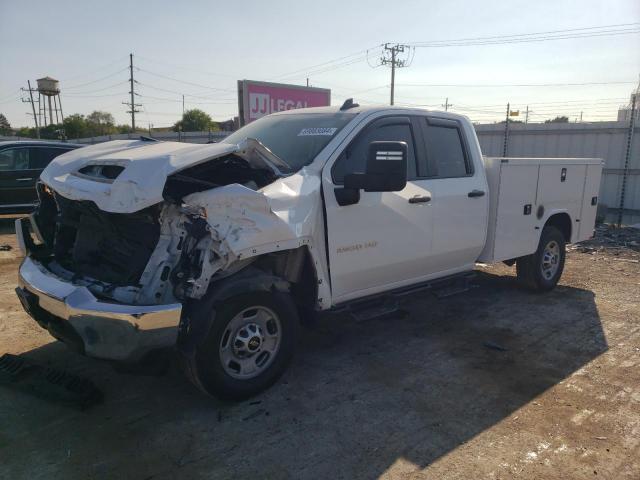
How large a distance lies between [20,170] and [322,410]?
992 centimetres

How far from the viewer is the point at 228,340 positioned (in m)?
3.49

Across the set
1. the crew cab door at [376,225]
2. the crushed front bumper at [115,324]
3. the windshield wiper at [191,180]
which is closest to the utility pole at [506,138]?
the crew cab door at [376,225]

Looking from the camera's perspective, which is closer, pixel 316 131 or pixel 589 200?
pixel 316 131

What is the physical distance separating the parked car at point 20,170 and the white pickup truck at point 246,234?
7592 millimetres

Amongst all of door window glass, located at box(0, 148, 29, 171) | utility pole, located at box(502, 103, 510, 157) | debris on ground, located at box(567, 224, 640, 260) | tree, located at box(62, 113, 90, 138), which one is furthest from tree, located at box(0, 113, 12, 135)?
debris on ground, located at box(567, 224, 640, 260)

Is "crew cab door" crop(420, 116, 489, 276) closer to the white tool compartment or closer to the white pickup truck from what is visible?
the white pickup truck

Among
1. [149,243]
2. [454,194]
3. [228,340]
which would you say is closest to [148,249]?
[149,243]

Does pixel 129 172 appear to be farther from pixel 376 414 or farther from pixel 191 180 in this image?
pixel 376 414

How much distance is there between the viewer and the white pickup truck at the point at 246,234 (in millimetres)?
3184

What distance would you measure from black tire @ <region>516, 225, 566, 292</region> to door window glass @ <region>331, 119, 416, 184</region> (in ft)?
8.30

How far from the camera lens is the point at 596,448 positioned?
317cm

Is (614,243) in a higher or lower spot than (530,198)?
lower

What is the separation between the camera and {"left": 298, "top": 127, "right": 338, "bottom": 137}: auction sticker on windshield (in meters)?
4.28

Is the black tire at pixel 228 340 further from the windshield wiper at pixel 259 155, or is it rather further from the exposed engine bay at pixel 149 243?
the windshield wiper at pixel 259 155
